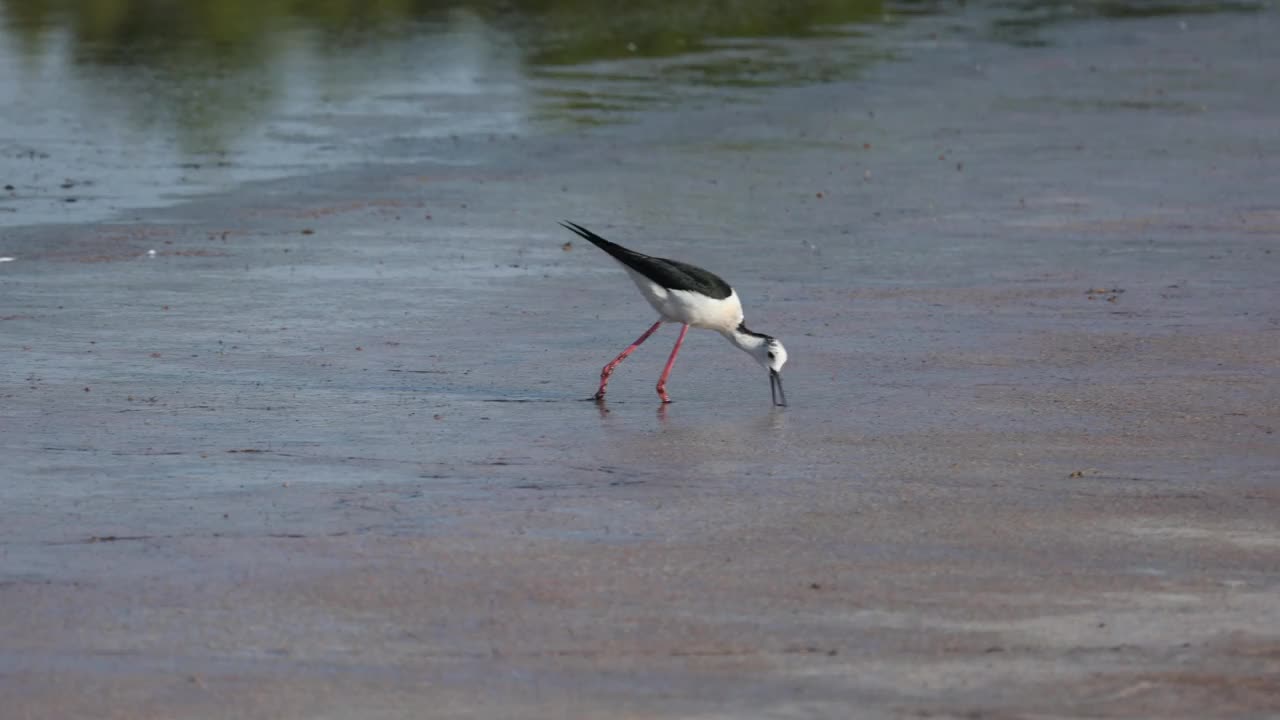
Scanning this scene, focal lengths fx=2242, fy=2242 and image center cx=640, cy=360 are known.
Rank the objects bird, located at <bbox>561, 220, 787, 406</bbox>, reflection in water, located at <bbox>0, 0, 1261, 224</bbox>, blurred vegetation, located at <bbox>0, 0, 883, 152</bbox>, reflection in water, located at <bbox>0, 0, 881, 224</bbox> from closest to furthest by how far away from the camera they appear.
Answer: bird, located at <bbox>561, 220, 787, 406</bbox>
reflection in water, located at <bbox>0, 0, 881, 224</bbox>
reflection in water, located at <bbox>0, 0, 1261, 224</bbox>
blurred vegetation, located at <bbox>0, 0, 883, 152</bbox>

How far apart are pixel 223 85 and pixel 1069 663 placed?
18.9 m

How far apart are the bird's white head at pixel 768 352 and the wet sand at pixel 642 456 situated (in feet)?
0.43

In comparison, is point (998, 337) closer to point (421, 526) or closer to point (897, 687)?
point (421, 526)

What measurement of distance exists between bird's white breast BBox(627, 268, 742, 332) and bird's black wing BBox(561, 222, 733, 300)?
0.09 feet

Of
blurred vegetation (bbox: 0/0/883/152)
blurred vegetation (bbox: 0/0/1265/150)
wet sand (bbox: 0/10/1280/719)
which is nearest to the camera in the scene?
wet sand (bbox: 0/10/1280/719)

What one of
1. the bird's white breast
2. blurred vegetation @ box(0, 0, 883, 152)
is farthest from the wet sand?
blurred vegetation @ box(0, 0, 883, 152)

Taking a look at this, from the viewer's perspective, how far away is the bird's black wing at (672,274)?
1034 centimetres

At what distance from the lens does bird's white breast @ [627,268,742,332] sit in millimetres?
10344

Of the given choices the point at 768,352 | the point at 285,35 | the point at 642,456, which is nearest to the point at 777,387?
the point at 768,352

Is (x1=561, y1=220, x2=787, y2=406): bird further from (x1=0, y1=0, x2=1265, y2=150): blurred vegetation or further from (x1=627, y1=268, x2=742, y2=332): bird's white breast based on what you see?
(x1=0, y1=0, x2=1265, y2=150): blurred vegetation

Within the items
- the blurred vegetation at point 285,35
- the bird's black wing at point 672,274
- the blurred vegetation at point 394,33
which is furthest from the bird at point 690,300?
the blurred vegetation at point 394,33

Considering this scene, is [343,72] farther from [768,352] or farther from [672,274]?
[768,352]

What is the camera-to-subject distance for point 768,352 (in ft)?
33.4

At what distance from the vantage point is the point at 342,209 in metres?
16.2
